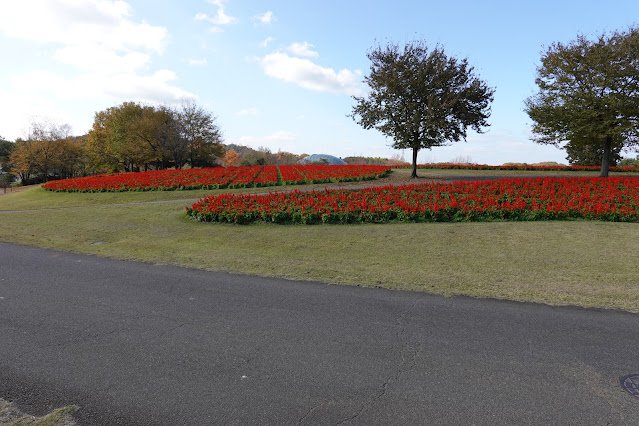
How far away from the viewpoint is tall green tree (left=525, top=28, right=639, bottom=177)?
17.8m

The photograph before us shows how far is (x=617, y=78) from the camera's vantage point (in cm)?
1792

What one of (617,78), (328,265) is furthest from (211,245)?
(617,78)

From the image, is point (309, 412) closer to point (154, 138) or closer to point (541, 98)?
point (541, 98)

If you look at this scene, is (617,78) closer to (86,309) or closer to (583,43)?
(583,43)

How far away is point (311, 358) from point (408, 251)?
4.80m

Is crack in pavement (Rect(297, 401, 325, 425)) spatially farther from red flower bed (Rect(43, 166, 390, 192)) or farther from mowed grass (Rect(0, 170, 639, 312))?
red flower bed (Rect(43, 166, 390, 192))

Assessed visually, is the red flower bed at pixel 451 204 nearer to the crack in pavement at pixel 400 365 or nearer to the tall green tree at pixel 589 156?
the crack in pavement at pixel 400 365

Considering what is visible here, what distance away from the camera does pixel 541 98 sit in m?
21.0

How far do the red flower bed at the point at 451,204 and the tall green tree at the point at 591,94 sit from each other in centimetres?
606

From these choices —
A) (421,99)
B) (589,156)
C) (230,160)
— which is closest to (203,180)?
(421,99)

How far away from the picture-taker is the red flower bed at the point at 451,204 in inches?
435

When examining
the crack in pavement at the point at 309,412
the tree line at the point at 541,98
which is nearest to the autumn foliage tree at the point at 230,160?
the tree line at the point at 541,98

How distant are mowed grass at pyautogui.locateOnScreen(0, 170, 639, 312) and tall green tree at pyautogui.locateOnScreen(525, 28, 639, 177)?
12.0m

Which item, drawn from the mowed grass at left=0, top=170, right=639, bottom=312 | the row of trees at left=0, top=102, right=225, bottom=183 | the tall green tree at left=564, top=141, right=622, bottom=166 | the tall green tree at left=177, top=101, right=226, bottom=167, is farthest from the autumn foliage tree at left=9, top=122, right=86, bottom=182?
the tall green tree at left=564, top=141, right=622, bottom=166
